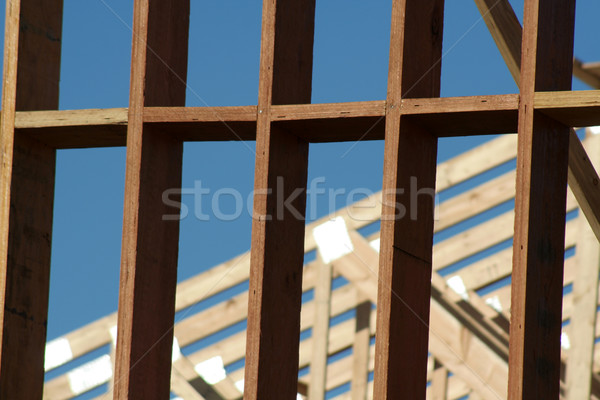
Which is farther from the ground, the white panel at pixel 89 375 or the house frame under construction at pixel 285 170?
the white panel at pixel 89 375

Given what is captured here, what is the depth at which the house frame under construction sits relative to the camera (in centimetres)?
296

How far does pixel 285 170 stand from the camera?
3271mm

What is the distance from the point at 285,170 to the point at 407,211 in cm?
43

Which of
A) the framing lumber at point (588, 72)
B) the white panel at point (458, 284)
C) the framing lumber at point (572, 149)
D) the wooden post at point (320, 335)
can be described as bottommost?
the framing lumber at point (572, 149)

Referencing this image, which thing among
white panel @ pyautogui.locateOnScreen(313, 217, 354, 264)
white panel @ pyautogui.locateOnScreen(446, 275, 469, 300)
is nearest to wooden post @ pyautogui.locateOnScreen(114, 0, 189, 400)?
white panel @ pyautogui.locateOnScreen(313, 217, 354, 264)

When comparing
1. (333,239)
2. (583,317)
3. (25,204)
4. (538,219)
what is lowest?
(538,219)

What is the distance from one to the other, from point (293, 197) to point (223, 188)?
1.39 meters

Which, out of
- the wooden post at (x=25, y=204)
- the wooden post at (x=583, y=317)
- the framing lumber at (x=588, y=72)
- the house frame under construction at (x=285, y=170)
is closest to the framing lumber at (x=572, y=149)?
the house frame under construction at (x=285, y=170)

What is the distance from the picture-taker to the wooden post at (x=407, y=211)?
3010 millimetres

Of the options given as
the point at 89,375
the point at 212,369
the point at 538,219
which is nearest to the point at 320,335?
the point at 212,369

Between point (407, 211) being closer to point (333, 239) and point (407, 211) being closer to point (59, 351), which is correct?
point (333, 239)

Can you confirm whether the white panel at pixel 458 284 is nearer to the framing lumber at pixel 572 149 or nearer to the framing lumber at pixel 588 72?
the framing lumber at pixel 588 72

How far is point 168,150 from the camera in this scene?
3479 millimetres

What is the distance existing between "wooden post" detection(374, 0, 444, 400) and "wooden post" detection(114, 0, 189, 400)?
0.81m
